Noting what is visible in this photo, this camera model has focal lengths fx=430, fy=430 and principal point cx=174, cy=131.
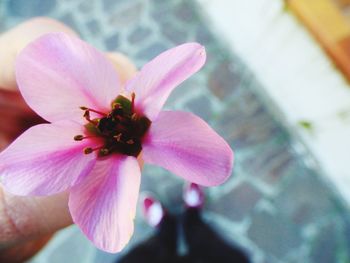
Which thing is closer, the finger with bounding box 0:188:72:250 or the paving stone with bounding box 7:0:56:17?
the finger with bounding box 0:188:72:250

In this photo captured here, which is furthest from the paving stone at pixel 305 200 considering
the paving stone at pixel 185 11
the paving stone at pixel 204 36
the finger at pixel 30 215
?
the finger at pixel 30 215

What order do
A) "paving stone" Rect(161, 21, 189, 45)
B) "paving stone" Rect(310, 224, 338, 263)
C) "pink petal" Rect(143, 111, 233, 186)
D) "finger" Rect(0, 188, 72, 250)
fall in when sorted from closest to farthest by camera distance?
"pink petal" Rect(143, 111, 233, 186) → "finger" Rect(0, 188, 72, 250) → "paving stone" Rect(310, 224, 338, 263) → "paving stone" Rect(161, 21, 189, 45)

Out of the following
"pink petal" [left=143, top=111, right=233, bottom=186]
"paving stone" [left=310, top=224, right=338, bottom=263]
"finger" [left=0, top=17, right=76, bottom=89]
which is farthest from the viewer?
"paving stone" [left=310, top=224, right=338, bottom=263]

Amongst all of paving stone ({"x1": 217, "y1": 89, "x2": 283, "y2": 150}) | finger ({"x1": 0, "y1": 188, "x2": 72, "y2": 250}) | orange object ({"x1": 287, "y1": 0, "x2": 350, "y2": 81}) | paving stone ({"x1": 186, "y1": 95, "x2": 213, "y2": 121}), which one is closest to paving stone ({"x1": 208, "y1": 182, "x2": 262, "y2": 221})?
paving stone ({"x1": 217, "y1": 89, "x2": 283, "y2": 150})

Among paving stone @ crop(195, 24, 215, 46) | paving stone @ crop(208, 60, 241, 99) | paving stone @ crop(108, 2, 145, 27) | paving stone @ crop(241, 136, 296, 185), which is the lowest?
paving stone @ crop(241, 136, 296, 185)

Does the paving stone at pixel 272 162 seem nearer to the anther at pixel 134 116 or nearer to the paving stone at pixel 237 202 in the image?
the paving stone at pixel 237 202

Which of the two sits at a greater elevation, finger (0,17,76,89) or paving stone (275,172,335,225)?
finger (0,17,76,89)

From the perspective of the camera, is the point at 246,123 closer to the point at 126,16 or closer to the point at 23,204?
the point at 126,16

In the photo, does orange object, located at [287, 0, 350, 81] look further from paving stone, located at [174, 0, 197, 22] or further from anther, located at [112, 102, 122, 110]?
anther, located at [112, 102, 122, 110]
